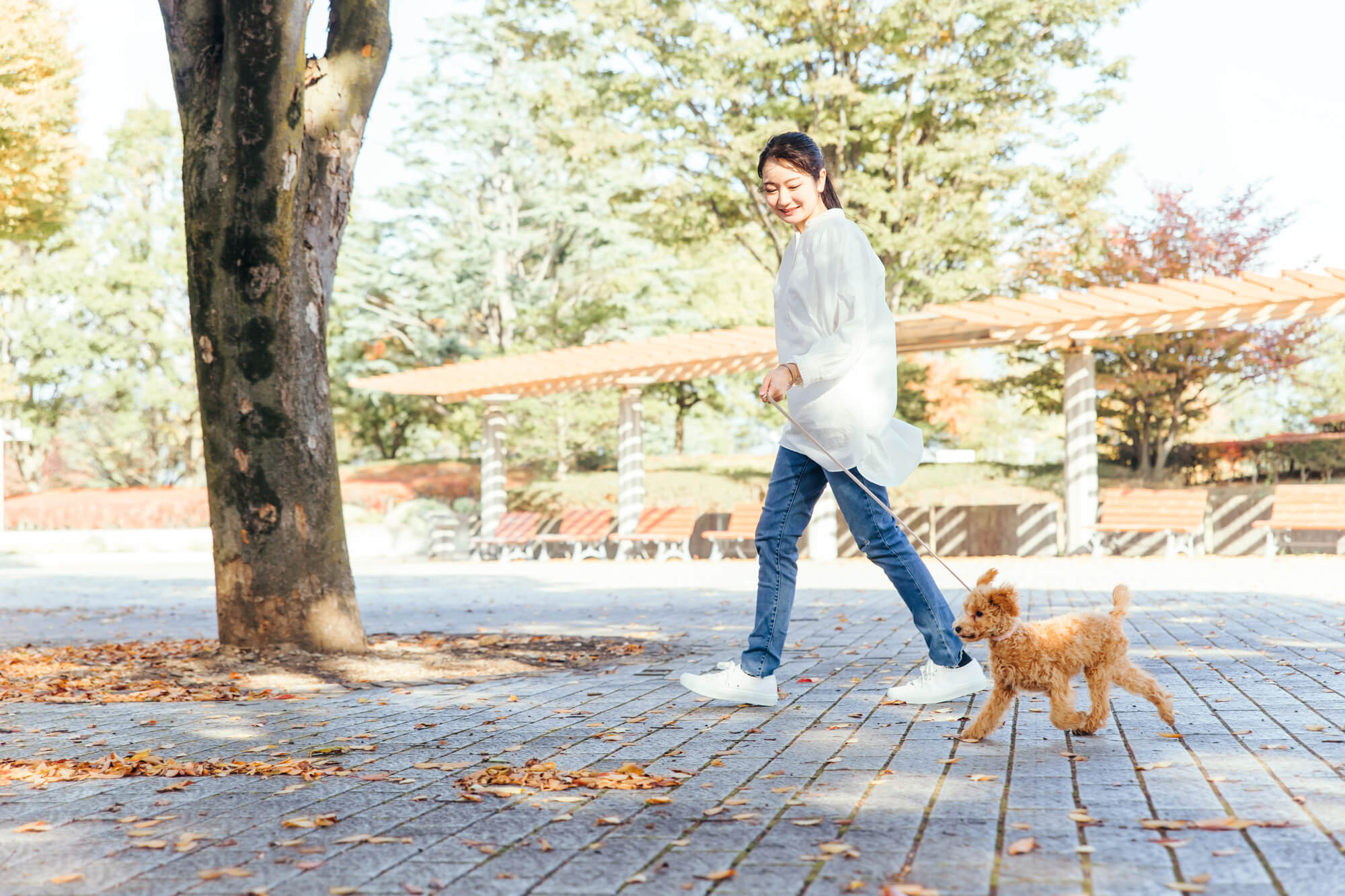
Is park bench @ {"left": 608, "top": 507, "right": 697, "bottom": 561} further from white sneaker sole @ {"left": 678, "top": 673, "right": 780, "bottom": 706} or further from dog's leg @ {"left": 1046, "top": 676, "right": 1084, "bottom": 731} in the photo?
dog's leg @ {"left": 1046, "top": 676, "right": 1084, "bottom": 731}

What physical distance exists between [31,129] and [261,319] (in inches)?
643

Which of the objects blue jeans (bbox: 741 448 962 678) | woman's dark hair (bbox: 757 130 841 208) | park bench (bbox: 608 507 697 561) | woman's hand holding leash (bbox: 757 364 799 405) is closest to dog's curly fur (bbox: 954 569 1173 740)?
blue jeans (bbox: 741 448 962 678)

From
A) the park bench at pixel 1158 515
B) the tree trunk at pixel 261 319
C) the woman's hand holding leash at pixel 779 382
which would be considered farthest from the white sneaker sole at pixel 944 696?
the park bench at pixel 1158 515

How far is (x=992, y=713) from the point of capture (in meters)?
3.70

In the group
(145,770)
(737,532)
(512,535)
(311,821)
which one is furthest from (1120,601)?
(512,535)

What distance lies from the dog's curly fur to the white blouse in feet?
2.51

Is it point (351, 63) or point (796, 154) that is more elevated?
point (351, 63)

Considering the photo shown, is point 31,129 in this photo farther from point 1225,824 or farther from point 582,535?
point 1225,824

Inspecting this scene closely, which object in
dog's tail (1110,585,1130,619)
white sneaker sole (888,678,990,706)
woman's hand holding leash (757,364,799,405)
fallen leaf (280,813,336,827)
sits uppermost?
woman's hand holding leash (757,364,799,405)

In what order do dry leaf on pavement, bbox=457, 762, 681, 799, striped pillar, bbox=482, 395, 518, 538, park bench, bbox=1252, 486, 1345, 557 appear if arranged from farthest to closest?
striped pillar, bbox=482, 395, 518, 538 → park bench, bbox=1252, 486, 1345, 557 → dry leaf on pavement, bbox=457, 762, 681, 799

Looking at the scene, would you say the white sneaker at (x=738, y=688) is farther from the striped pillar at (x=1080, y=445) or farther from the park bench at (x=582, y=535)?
the park bench at (x=582, y=535)

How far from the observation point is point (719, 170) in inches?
793

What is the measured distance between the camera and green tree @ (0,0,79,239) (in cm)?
1892

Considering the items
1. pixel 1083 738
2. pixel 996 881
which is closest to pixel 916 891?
pixel 996 881
